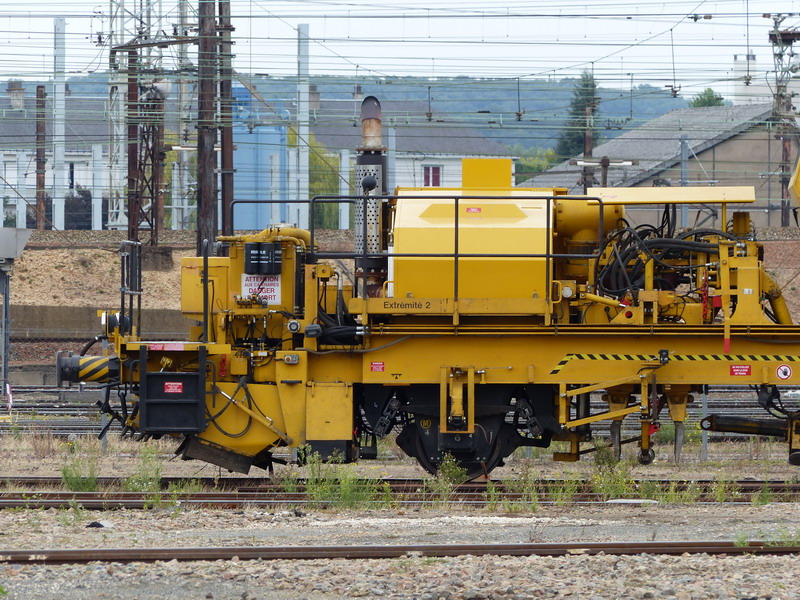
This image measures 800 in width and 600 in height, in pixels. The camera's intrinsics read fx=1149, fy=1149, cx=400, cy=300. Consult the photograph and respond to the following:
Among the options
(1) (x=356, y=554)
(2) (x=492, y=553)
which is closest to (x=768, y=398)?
(2) (x=492, y=553)

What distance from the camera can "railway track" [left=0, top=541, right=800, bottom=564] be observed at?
8.37 metres

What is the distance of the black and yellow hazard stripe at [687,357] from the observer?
12117mm

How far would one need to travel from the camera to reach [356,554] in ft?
27.9

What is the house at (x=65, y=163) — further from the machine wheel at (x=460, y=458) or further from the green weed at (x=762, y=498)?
the green weed at (x=762, y=498)

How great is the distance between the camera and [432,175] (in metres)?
73.1

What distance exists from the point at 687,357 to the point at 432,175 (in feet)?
202

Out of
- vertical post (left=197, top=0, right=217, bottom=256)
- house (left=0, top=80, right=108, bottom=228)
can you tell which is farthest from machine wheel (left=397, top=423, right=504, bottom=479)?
house (left=0, top=80, right=108, bottom=228)

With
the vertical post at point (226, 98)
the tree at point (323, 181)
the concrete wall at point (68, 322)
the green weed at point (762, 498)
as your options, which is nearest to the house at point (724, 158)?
the tree at point (323, 181)

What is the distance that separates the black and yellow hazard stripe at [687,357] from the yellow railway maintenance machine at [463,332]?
0.02 m

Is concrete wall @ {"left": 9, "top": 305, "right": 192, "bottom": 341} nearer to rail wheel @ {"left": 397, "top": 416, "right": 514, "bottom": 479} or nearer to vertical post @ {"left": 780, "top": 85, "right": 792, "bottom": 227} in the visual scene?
vertical post @ {"left": 780, "top": 85, "right": 792, "bottom": 227}

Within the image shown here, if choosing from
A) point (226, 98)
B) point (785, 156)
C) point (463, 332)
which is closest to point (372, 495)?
point (463, 332)

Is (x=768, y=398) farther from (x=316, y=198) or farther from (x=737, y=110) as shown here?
(x=737, y=110)

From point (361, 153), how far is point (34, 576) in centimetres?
650

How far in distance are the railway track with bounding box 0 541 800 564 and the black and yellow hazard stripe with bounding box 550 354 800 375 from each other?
11.4ft
